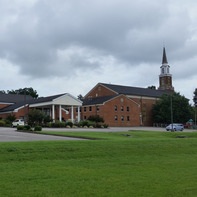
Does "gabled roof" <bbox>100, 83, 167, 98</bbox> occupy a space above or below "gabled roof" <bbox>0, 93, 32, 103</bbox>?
above

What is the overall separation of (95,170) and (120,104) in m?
73.7

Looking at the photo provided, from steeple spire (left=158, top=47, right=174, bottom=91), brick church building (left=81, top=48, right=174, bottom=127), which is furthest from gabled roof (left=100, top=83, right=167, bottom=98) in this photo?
steeple spire (left=158, top=47, right=174, bottom=91)

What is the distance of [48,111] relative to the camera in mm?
83438

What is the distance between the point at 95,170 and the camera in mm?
13000

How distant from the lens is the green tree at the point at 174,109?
95188 mm

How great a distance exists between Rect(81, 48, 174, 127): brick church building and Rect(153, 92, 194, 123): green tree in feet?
14.1

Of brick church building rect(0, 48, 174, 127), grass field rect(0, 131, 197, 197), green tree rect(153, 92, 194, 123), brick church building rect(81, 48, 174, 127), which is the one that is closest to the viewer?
grass field rect(0, 131, 197, 197)

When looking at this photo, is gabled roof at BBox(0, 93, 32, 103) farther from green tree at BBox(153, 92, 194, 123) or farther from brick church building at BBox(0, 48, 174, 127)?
green tree at BBox(153, 92, 194, 123)

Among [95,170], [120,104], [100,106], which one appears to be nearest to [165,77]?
[120,104]

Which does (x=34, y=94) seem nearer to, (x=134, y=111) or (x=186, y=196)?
(x=134, y=111)

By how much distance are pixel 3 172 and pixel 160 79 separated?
420 feet

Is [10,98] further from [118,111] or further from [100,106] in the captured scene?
[118,111]

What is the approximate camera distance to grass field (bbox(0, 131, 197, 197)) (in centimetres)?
959

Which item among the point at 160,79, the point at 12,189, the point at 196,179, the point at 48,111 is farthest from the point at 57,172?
the point at 160,79
